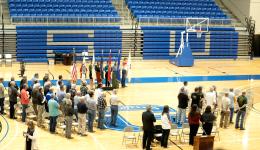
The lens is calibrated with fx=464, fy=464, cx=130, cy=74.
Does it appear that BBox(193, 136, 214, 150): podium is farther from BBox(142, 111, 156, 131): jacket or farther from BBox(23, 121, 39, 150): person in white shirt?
BBox(23, 121, 39, 150): person in white shirt

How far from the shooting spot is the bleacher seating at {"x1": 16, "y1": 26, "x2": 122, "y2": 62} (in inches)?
1243

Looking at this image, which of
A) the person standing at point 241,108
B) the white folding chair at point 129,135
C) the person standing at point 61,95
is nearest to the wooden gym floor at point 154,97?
the white folding chair at point 129,135

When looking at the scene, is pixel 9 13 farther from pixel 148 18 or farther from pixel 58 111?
pixel 58 111

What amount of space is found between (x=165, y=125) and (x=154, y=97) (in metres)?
7.57

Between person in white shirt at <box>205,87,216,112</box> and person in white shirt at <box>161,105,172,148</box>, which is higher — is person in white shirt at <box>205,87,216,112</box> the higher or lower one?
the higher one

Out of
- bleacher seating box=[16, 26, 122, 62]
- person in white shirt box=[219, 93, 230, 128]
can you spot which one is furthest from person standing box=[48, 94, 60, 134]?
bleacher seating box=[16, 26, 122, 62]

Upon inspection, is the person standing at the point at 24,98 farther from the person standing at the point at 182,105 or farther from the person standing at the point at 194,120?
the person standing at the point at 194,120

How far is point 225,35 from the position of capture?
3622cm

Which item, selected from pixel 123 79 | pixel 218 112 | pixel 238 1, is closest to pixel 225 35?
pixel 238 1

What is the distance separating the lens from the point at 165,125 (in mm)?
15180

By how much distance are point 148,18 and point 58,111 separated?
19536mm

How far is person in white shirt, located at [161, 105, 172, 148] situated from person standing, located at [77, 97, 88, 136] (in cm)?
278

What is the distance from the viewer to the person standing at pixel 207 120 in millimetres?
15461

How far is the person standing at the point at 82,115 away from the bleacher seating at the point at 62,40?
15.8 metres
